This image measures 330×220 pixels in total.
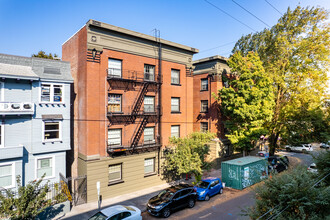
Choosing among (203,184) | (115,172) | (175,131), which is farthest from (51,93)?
(203,184)

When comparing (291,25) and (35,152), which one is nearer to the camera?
(35,152)

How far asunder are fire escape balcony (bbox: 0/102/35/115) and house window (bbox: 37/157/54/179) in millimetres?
4356

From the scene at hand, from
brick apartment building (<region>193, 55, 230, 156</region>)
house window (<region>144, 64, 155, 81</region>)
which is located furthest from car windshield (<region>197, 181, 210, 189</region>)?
house window (<region>144, 64, 155, 81</region>)

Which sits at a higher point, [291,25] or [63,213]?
[291,25]

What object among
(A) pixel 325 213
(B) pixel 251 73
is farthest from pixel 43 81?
(B) pixel 251 73

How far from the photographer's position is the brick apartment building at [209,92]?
28578mm

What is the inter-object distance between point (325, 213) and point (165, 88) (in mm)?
19106

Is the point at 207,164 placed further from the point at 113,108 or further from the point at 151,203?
the point at 113,108

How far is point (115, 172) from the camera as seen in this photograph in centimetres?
1981

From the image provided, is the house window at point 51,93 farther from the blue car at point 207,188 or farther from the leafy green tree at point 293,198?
the leafy green tree at point 293,198

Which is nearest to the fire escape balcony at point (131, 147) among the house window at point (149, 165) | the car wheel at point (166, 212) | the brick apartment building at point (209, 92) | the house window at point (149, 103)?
the house window at point (149, 165)

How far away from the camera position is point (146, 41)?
2227 centimetres

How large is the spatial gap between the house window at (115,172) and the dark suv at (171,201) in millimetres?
5022

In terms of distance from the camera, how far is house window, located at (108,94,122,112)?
19.8 m
